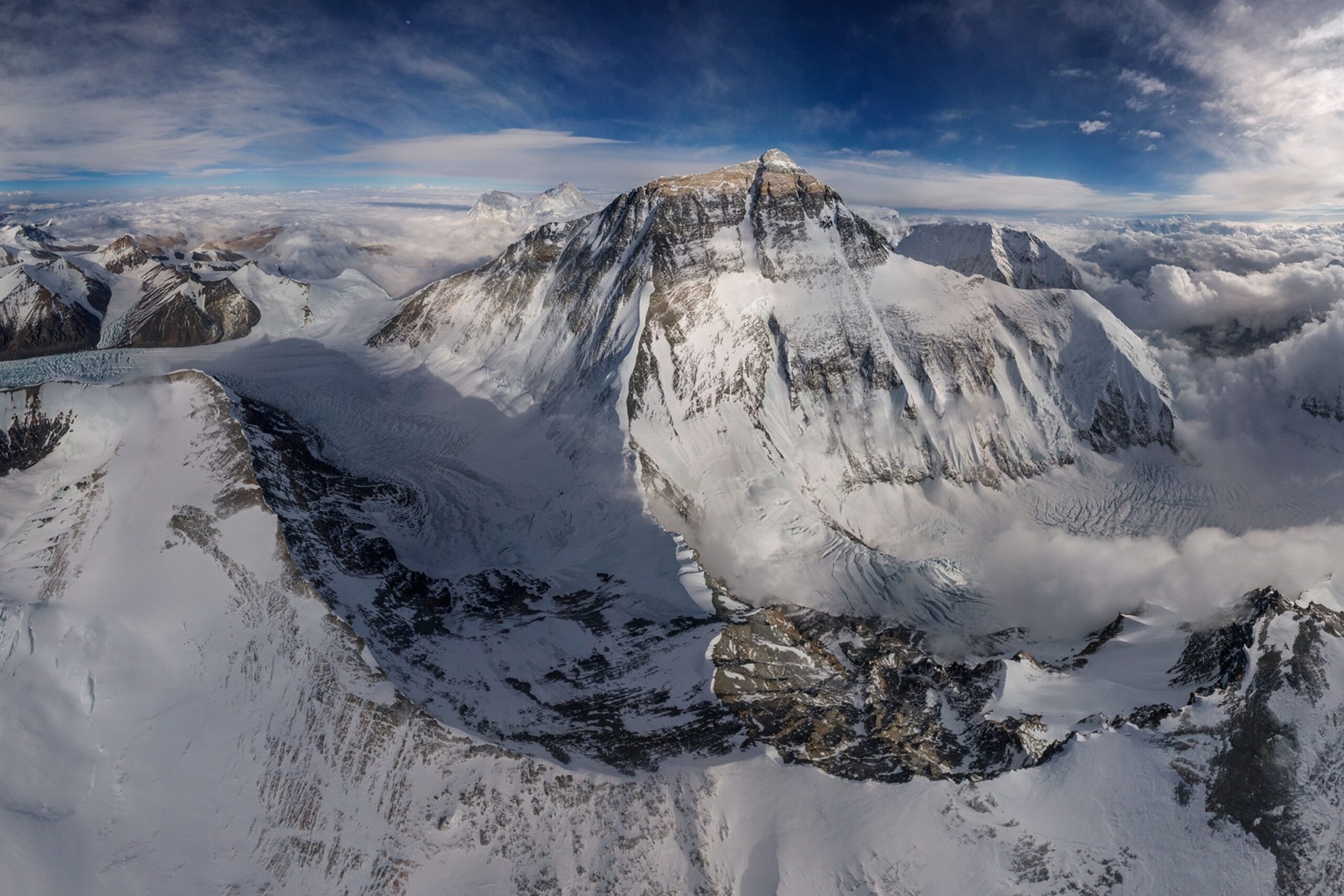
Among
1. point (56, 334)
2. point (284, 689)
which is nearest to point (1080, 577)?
point (284, 689)

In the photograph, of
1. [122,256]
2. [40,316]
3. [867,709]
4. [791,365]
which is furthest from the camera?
[122,256]

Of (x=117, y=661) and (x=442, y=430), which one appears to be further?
(x=442, y=430)

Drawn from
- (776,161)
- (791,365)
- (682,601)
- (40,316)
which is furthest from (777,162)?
(40,316)

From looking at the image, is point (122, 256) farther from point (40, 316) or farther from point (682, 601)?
point (682, 601)

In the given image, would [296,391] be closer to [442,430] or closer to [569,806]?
[442,430]

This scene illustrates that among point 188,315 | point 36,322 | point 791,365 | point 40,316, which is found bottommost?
point 36,322

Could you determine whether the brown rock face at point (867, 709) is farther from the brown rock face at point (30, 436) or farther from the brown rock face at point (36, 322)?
the brown rock face at point (36, 322)
